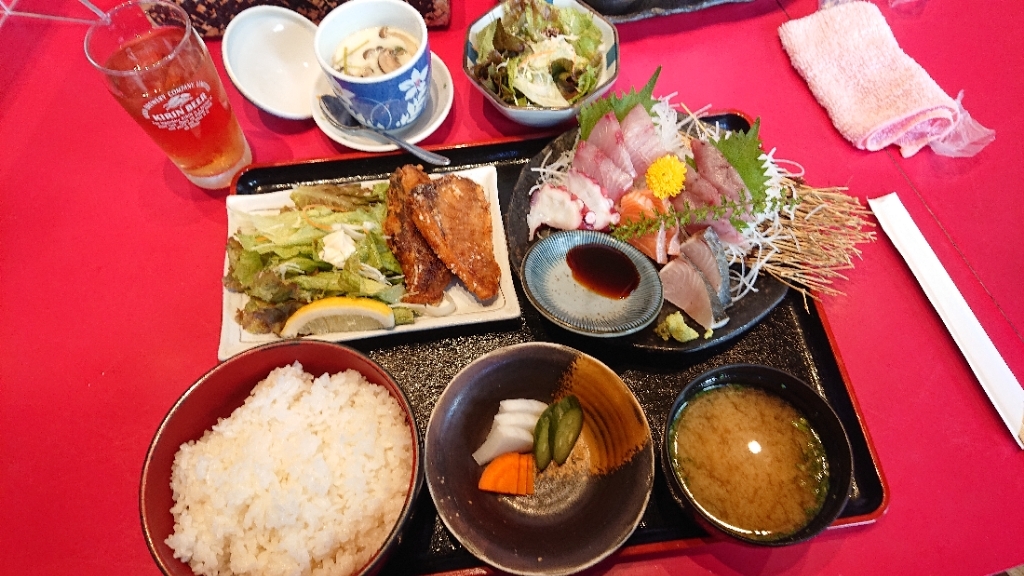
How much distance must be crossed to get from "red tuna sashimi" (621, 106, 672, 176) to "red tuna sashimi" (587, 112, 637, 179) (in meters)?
0.03

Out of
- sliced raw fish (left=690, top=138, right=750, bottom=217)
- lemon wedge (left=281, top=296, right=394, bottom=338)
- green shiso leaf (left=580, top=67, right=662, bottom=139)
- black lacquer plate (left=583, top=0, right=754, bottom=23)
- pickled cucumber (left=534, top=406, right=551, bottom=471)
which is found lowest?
pickled cucumber (left=534, top=406, right=551, bottom=471)

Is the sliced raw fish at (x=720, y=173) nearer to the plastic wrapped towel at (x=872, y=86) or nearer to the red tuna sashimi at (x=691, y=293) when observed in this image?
the red tuna sashimi at (x=691, y=293)

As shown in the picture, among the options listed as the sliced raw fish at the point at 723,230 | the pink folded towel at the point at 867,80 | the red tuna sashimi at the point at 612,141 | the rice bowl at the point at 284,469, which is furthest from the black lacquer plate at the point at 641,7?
the rice bowl at the point at 284,469

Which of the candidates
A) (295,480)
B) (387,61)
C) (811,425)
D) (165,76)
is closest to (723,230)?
(811,425)

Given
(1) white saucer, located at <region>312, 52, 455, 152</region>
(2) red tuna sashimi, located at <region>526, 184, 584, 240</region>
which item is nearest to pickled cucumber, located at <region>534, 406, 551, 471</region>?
(2) red tuna sashimi, located at <region>526, 184, 584, 240</region>

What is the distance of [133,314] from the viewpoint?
2.01 m

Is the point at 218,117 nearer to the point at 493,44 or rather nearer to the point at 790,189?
the point at 493,44

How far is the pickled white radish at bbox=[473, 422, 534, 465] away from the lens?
1562mm

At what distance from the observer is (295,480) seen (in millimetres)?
1500

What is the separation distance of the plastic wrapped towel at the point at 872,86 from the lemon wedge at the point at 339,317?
7.10 ft

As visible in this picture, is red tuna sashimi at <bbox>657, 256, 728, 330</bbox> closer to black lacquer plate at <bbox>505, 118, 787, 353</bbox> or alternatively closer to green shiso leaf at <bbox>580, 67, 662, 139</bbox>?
black lacquer plate at <bbox>505, 118, 787, 353</bbox>

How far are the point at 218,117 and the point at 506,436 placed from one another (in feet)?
5.17

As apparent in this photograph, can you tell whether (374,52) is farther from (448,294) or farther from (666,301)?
(666,301)

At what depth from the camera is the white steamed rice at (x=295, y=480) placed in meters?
1.42
